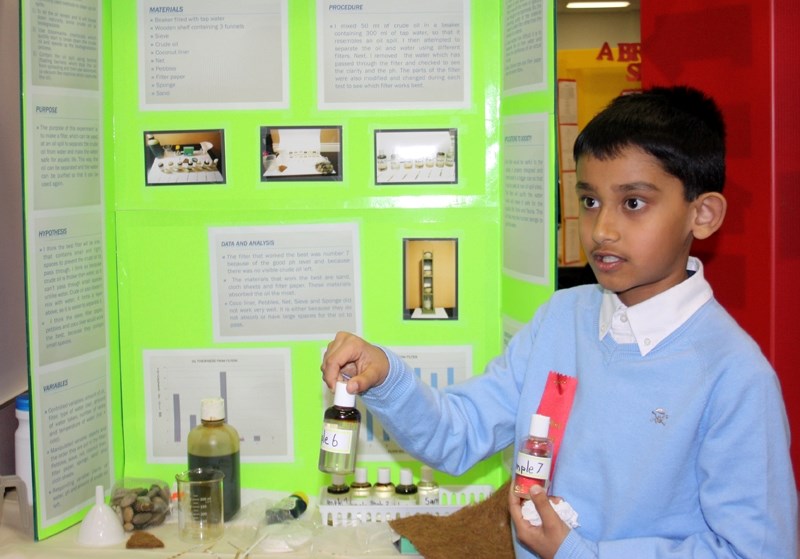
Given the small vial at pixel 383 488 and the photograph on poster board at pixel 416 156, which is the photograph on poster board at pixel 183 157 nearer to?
the photograph on poster board at pixel 416 156

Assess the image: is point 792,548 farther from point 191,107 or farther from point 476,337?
point 191,107

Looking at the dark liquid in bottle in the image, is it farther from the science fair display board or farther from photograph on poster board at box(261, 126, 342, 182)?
photograph on poster board at box(261, 126, 342, 182)

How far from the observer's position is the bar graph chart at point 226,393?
2.02 metres

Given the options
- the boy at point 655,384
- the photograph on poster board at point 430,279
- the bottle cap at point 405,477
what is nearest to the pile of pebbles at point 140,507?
the bottle cap at point 405,477

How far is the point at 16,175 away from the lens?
2.28 m

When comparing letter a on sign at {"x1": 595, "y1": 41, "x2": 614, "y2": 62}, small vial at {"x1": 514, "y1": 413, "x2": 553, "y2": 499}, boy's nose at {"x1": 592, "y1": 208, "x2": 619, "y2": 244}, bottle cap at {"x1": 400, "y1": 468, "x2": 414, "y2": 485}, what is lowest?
bottle cap at {"x1": 400, "y1": 468, "x2": 414, "y2": 485}

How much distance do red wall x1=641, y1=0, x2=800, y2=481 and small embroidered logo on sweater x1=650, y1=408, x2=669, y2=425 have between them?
0.56m

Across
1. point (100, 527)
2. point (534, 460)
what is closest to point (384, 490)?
point (100, 527)

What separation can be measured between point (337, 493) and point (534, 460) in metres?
0.77

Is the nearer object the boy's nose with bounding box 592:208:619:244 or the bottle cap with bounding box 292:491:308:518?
the boy's nose with bounding box 592:208:619:244

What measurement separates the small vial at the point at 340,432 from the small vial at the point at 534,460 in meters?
0.23

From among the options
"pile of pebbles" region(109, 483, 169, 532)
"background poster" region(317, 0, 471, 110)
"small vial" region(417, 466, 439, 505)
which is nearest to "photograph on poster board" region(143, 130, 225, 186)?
"background poster" region(317, 0, 471, 110)

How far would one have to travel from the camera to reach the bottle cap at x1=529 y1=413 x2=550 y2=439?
1260mm

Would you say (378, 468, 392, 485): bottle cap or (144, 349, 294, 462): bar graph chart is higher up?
(144, 349, 294, 462): bar graph chart
